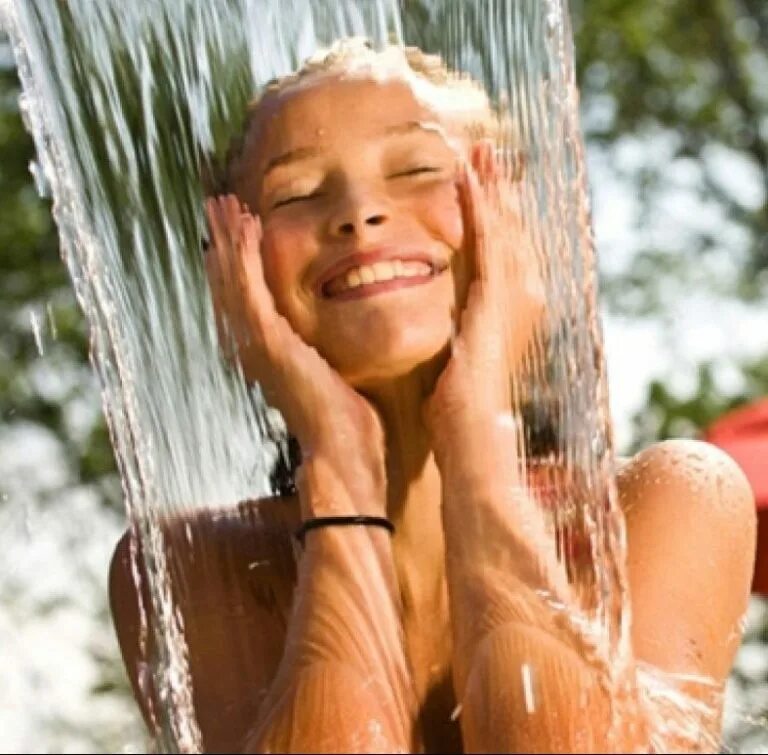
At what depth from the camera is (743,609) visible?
1694 millimetres

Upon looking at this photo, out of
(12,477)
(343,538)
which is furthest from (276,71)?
(12,477)

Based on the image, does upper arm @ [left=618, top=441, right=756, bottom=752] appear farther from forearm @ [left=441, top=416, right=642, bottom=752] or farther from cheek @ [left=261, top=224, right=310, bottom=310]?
cheek @ [left=261, top=224, right=310, bottom=310]

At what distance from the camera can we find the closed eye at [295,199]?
158cm

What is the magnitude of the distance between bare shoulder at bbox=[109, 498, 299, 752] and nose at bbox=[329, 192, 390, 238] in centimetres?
23

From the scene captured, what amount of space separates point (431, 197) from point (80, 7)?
14.7 inches

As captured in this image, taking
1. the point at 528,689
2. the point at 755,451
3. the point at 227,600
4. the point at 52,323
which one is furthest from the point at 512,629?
the point at 52,323

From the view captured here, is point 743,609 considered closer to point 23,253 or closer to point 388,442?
point 388,442

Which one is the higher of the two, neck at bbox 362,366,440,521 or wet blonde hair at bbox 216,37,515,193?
wet blonde hair at bbox 216,37,515,193

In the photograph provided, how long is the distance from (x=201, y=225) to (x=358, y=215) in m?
0.14

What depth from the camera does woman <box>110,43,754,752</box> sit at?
146 cm

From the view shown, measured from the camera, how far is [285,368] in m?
1.55

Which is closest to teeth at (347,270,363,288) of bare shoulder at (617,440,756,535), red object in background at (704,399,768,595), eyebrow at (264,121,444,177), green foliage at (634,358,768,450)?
eyebrow at (264,121,444,177)

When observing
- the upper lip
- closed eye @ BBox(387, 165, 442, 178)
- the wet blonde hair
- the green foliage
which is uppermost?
the wet blonde hair

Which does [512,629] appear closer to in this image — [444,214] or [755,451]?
[444,214]
